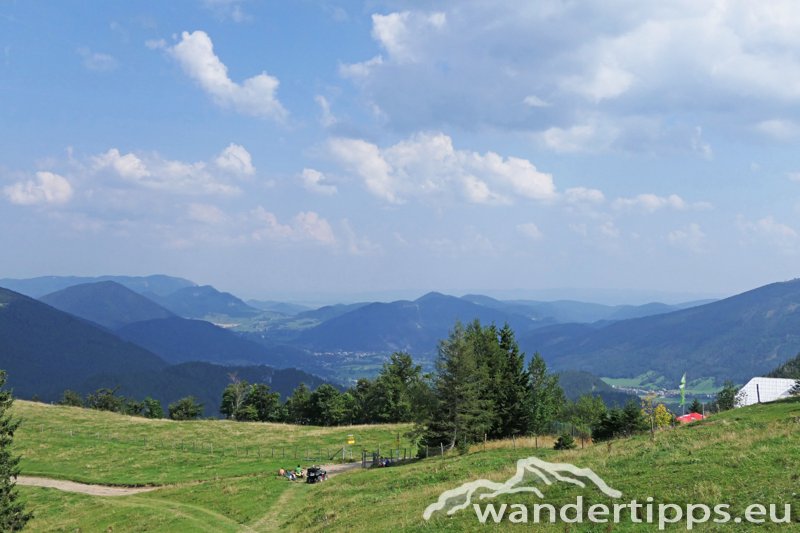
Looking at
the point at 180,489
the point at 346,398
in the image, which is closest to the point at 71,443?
the point at 180,489

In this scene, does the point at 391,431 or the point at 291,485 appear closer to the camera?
the point at 291,485

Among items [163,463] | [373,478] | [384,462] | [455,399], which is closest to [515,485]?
[373,478]

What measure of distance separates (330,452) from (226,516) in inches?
1200

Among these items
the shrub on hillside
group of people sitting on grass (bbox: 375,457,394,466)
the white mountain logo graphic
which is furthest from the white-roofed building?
the white mountain logo graphic

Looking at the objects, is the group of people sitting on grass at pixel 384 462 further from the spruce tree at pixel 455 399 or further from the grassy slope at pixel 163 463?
the grassy slope at pixel 163 463

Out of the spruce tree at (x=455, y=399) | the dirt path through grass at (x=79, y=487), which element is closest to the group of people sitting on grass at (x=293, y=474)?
the spruce tree at (x=455, y=399)

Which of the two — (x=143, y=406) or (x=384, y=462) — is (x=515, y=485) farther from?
(x=143, y=406)

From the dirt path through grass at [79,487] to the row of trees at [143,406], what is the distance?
7948 cm

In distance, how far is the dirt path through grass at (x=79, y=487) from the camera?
55.3 m

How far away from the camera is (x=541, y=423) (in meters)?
77.4

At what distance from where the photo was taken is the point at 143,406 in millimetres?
157750

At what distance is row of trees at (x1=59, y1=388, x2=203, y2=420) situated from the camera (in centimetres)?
14288

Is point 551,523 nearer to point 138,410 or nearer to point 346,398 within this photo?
point 346,398

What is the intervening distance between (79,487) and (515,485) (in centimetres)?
5303
